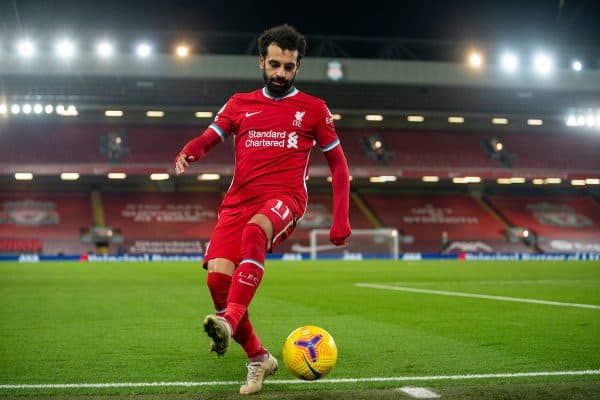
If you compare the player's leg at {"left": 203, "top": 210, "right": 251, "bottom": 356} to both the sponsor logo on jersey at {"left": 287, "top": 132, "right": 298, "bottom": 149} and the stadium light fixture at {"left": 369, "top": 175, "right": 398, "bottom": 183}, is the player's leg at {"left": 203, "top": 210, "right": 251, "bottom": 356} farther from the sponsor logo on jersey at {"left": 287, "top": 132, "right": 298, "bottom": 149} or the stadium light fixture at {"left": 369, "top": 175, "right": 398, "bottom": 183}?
the stadium light fixture at {"left": 369, "top": 175, "right": 398, "bottom": 183}

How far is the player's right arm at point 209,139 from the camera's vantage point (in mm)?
4496

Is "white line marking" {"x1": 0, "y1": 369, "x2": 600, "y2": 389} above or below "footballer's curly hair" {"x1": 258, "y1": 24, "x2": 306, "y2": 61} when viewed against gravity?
below

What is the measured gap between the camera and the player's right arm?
4.50 m

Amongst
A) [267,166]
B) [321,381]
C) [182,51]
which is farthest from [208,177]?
[321,381]

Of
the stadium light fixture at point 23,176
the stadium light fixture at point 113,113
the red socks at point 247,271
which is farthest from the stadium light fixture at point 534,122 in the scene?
the red socks at point 247,271

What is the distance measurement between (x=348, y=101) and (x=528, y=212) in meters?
14.0

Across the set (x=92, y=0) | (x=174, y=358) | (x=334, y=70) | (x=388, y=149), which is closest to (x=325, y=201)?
(x=388, y=149)

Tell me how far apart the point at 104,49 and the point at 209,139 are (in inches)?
1234

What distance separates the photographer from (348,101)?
41438 mm

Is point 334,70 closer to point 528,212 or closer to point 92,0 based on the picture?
point 92,0

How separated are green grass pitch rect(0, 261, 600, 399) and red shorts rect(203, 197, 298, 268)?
82 cm

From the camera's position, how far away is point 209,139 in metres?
4.69

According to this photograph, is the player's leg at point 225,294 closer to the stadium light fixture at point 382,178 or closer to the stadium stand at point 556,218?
the stadium light fixture at point 382,178

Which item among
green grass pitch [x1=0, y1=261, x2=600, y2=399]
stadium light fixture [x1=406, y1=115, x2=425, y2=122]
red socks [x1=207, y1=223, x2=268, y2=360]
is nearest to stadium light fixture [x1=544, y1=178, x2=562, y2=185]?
stadium light fixture [x1=406, y1=115, x2=425, y2=122]
